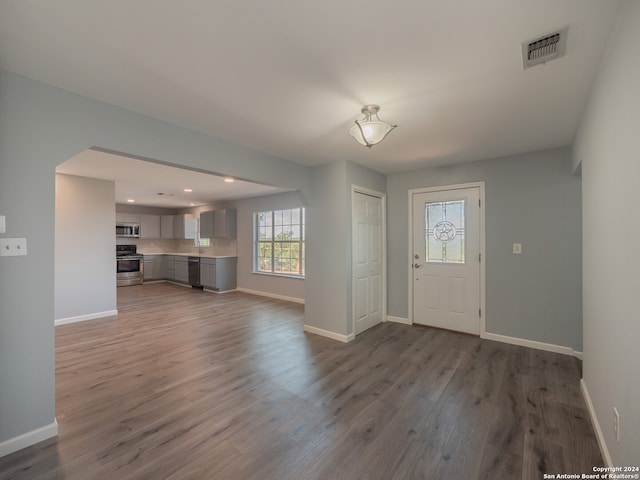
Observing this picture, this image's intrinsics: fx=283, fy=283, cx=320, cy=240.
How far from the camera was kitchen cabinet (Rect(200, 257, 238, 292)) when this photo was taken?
23.4ft

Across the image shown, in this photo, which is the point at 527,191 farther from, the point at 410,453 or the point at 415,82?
the point at 410,453

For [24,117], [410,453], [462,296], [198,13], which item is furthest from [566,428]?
[24,117]

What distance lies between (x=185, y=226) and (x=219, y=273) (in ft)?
8.56

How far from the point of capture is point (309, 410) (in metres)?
2.25

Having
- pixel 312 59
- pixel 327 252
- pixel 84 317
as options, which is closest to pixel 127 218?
pixel 84 317

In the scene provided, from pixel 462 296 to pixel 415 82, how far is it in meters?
3.12

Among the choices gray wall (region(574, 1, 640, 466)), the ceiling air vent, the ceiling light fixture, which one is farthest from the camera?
the ceiling light fixture

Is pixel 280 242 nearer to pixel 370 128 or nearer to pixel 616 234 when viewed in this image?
pixel 370 128

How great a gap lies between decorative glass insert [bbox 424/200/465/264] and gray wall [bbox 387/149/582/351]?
0.33 m

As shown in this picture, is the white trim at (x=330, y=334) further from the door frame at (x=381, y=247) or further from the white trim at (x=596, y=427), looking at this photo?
the white trim at (x=596, y=427)

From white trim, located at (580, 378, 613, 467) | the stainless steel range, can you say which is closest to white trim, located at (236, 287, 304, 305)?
the stainless steel range

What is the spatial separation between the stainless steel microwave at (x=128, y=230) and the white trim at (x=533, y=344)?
8989mm

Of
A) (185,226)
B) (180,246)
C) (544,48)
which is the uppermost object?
(544,48)

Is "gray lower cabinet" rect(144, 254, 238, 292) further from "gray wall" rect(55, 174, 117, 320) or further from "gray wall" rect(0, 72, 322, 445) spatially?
"gray wall" rect(0, 72, 322, 445)
